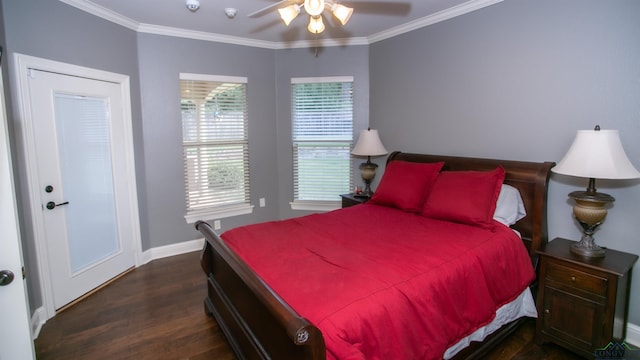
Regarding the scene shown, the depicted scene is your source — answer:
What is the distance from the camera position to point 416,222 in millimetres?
2764

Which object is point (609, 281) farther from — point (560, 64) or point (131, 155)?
point (131, 155)

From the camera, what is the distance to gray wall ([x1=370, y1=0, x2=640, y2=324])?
7.52 feet

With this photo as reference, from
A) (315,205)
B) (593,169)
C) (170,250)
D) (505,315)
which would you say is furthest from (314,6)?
(170,250)

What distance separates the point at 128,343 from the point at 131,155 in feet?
6.42

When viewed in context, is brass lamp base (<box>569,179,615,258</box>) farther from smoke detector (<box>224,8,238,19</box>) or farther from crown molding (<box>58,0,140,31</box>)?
Answer: crown molding (<box>58,0,140,31</box>)

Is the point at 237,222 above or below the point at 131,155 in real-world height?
below

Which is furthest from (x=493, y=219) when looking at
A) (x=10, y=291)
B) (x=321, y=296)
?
(x=10, y=291)

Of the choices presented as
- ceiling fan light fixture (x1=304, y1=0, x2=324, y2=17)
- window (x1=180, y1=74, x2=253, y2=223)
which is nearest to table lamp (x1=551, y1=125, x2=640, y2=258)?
ceiling fan light fixture (x1=304, y1=0, x2=324, y2=17)

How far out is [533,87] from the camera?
108 inches

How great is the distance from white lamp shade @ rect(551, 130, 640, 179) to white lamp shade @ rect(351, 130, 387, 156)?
1.98m

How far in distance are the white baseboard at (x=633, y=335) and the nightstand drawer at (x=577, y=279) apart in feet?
2.05

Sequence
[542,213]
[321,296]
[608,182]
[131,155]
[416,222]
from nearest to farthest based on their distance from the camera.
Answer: [321,296], [608,182], [542,213], [416,222], [131,155]

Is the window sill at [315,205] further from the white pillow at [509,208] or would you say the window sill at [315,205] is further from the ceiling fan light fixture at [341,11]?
the ceiling fan light fixture at [341,11]

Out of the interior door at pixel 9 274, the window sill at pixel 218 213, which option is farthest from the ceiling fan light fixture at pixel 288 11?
the window sill at pixel 218 213
